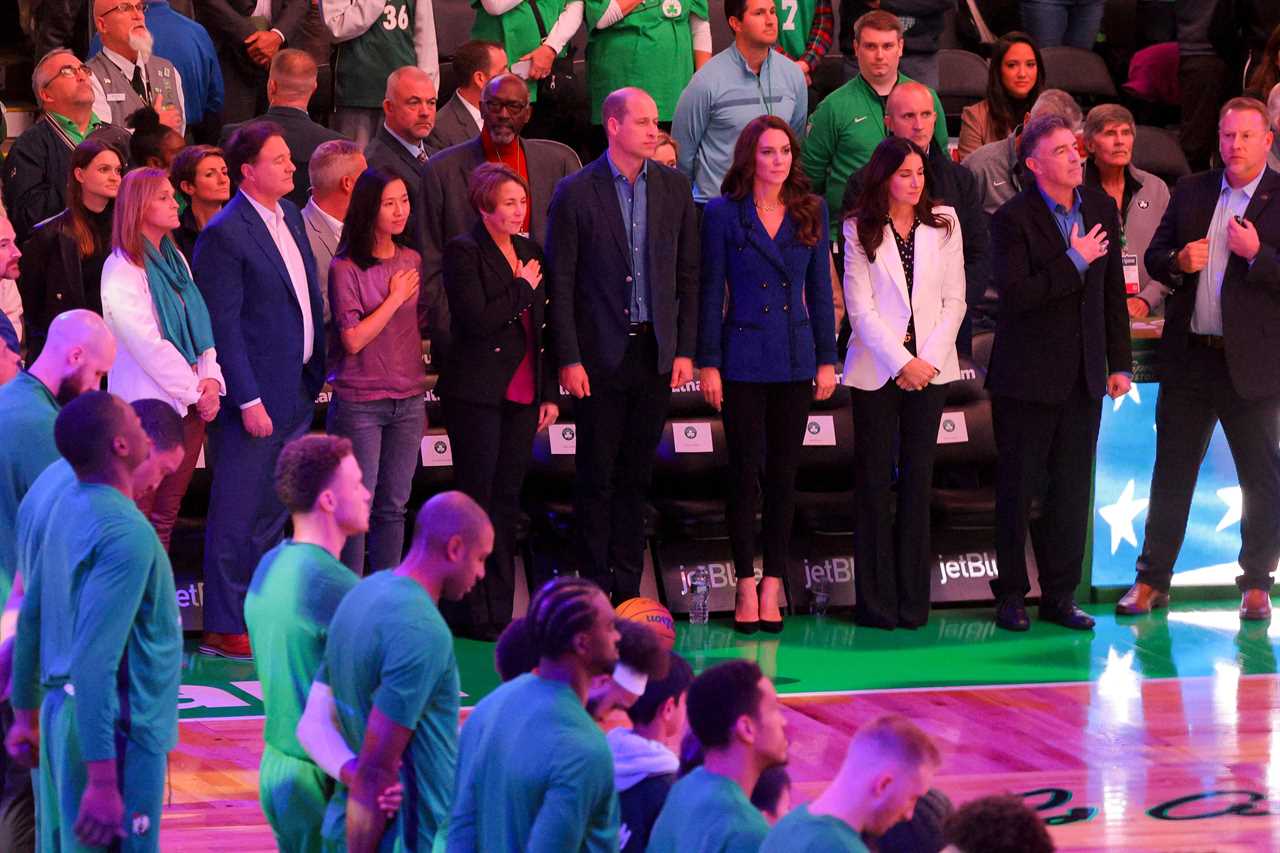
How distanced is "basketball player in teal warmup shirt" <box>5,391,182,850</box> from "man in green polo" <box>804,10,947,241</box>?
206 inches

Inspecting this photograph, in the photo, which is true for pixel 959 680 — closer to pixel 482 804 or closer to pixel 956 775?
pixel 956 775

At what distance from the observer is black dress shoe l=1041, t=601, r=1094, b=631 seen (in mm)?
8445

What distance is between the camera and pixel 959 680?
7.63 meters

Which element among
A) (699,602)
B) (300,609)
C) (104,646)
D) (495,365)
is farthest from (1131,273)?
(104,646)

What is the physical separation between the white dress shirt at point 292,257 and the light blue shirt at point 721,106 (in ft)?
7.26

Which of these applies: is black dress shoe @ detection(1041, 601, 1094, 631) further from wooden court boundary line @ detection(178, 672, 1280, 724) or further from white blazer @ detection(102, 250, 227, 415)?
white blazer @ detection(102, 250, 227, 415)

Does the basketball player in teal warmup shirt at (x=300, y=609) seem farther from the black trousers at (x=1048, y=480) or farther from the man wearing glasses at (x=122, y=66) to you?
the man wearing glasses at (x=122, y=66)

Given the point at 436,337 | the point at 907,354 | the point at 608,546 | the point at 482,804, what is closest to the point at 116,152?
the point at 436,337

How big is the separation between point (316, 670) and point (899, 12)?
7.42m

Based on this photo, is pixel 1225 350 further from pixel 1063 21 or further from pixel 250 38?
pixel 250 38

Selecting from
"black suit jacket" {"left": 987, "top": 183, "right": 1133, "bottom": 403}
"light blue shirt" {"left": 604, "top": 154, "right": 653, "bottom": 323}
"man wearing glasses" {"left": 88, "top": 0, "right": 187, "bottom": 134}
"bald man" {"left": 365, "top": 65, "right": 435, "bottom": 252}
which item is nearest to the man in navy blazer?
"bald man" {"left": 365, "top": 65, "right": 435, "bottom": 252}

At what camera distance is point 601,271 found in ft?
26.1

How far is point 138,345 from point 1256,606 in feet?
15.9

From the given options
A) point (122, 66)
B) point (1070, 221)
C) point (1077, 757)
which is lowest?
point (1077, 757)
